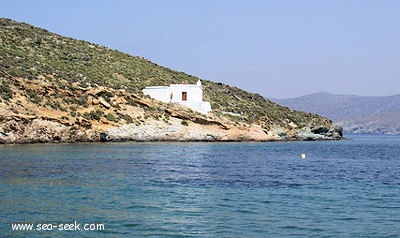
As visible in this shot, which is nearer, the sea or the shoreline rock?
the sea

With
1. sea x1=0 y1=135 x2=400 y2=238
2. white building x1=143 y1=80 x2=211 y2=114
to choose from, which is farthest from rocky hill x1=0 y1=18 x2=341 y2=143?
sea x1=0 y1=135 x2=400 y2=238

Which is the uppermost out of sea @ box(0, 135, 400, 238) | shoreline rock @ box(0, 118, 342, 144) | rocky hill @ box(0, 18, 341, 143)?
rocky hill @ box(0, 18, 341, 143)

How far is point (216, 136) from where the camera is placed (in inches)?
2985

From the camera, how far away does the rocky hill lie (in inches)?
2495

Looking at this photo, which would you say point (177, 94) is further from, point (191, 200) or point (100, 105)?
point (191, 200)

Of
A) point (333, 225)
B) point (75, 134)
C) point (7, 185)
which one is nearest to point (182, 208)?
point (333, 225)

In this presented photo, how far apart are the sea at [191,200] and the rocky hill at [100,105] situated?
26.5 m

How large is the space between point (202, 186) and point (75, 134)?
131 ft

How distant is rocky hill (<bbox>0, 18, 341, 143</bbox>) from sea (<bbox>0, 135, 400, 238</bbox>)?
86.9 ft

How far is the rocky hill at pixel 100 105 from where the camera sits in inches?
2495

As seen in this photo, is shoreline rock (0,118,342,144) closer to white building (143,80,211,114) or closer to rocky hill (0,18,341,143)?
rocky hill (0,18,341,143)

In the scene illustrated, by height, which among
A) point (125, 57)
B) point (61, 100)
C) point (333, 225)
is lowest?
point (333, 225)

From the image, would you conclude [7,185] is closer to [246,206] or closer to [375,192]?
[246,206]

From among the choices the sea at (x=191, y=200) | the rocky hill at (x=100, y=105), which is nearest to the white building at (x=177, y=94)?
the rocky hill at (x=100, y=105)
